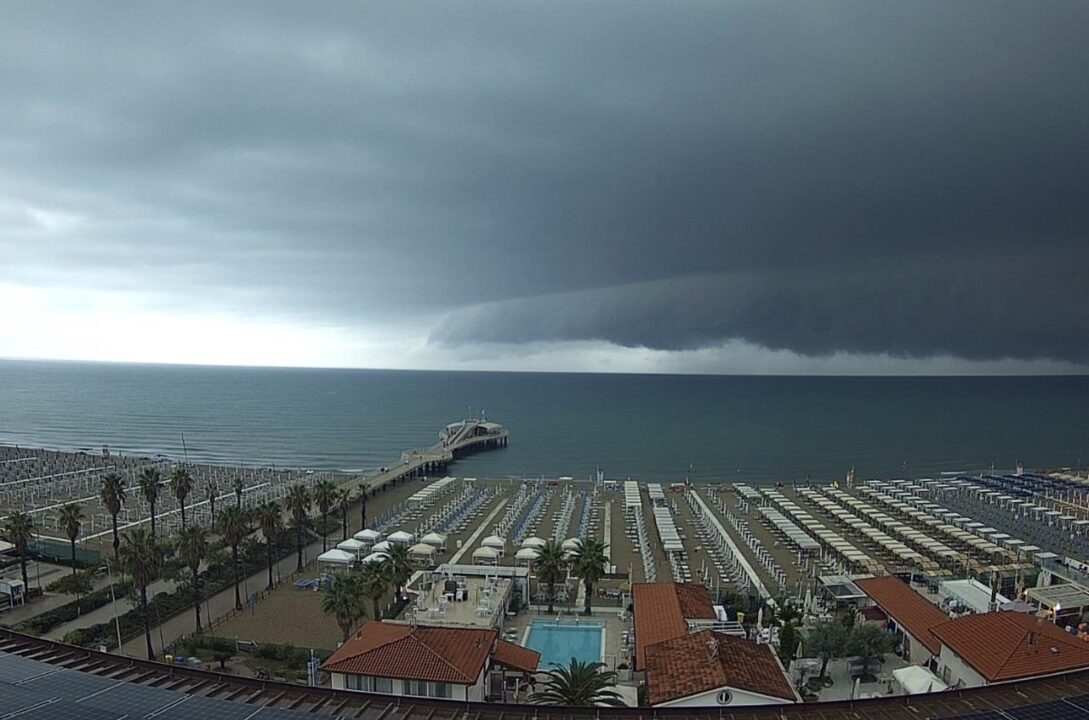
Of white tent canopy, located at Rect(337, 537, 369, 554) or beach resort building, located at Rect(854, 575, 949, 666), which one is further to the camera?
white tent canopy, located at Rect(337, 537, 369, 554)

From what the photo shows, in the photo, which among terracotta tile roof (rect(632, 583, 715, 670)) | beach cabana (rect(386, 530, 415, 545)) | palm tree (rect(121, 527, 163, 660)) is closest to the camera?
terracotta tile roof (rect(632, 583, 715, 670))

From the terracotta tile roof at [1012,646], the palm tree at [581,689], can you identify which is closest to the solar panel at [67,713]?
the palm tree at [581,689]

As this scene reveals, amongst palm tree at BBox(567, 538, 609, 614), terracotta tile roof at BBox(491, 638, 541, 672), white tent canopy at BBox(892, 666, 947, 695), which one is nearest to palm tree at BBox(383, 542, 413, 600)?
terracotta tile roof at BBox(491, 638, 541, 672)

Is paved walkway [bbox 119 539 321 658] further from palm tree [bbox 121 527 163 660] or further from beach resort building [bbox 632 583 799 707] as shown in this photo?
beach resort building [bbox 632 583 799 707]

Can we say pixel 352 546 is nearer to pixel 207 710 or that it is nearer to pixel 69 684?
pixel 69 684

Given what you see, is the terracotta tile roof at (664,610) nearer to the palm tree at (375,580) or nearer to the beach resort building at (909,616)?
the beach resort building at (909,616)
